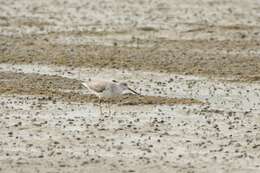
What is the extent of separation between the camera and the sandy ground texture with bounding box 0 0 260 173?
11.6 metres

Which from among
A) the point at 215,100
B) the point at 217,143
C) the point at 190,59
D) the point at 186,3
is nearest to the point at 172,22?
the point at 186,3

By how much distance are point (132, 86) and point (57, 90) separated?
3.94ft

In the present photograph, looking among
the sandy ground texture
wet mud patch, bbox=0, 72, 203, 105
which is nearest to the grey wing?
the sandy ground texture

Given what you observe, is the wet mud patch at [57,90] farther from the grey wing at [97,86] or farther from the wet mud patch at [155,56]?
the wet mud patch at [155,56]

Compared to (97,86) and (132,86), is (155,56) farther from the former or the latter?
(97,86)

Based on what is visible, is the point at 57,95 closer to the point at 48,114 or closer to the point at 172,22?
the point at 48,114

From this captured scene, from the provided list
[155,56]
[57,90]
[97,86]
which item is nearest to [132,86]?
[57,90]

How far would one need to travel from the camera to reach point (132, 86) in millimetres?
16031

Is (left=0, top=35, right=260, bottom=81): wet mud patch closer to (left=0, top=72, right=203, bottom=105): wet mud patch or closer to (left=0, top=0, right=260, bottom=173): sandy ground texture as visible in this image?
(left=0, top=0, right=260, bottom=173): sandy ground texture

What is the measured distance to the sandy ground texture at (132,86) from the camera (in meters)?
11.6

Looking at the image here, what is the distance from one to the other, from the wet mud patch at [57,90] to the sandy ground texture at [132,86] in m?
0.02

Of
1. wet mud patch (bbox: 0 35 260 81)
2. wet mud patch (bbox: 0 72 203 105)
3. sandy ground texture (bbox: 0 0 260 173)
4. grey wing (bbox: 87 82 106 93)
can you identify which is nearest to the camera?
sandy ground texture (bbox: 0 0 260 173)

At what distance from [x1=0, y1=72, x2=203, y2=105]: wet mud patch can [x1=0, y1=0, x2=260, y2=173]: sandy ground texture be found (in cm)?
2

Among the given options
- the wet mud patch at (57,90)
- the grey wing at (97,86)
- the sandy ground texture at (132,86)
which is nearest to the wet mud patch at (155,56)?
the sandy ground texture at (132,86)
